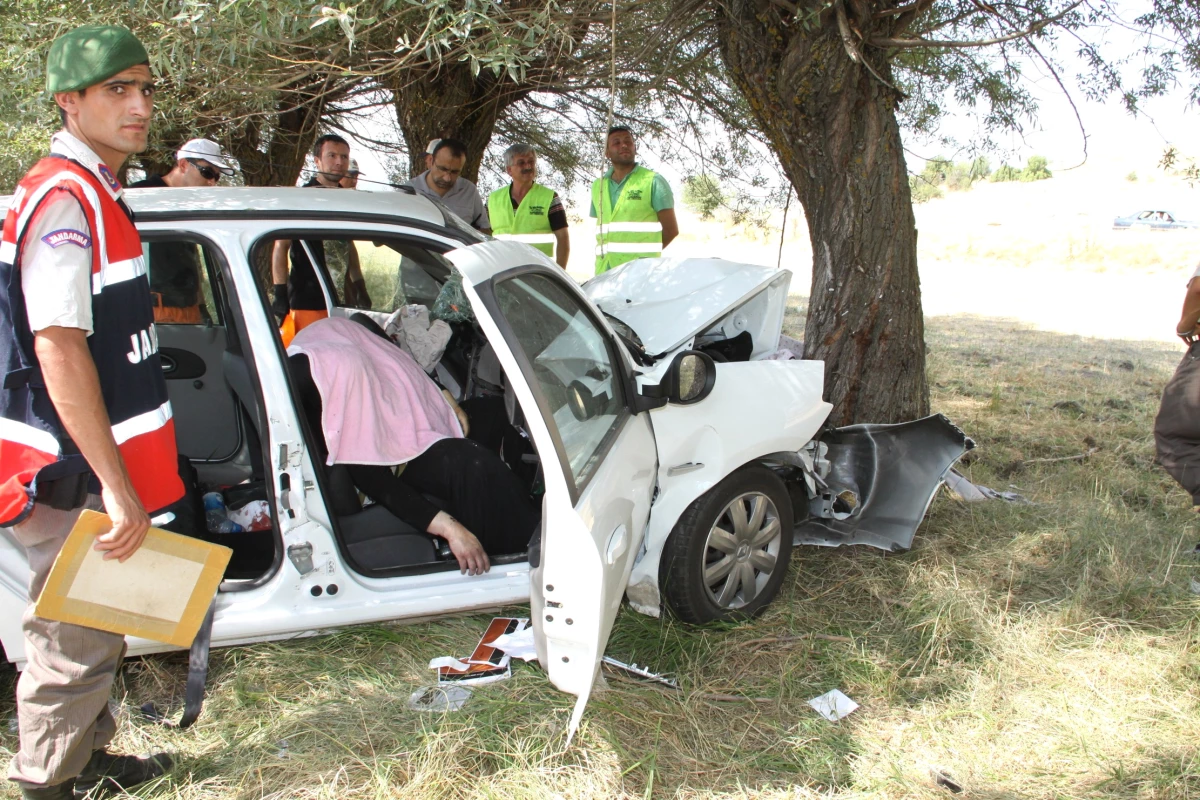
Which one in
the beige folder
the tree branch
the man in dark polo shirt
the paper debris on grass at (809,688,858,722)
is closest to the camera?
the beige folder

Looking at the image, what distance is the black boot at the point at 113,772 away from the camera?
8.03 feet

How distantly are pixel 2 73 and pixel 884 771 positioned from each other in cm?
621

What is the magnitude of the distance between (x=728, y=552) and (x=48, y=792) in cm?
226

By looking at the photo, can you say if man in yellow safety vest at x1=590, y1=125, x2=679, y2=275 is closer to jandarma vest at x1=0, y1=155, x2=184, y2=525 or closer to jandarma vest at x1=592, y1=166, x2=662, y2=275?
jandarma vest at x1=592, y1=166, x2=662, y2=275

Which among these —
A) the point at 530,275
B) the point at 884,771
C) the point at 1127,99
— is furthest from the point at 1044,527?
the point at 530,275

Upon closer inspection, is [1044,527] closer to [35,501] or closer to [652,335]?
[652,335]

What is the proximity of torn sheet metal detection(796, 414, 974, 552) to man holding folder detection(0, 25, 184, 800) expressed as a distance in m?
2.77

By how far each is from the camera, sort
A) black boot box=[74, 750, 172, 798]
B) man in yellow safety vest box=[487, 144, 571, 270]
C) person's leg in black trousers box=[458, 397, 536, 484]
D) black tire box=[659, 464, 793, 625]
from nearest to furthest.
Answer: black boot box=[74, 750, 172, 798] → black tire box=[659, 464, 793, 625] → person's leg in black trousers box=[458, 397, 536, 484] → man in yellow safety vest box=[487, 144, 571, 270]

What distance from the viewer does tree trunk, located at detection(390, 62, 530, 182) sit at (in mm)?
7715

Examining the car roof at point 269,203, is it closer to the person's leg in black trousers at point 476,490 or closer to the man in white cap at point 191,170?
the person's leg in black trousers at point 476,490

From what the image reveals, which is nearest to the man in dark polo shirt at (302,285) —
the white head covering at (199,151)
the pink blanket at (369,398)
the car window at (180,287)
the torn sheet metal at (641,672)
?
the car window at (180,287)

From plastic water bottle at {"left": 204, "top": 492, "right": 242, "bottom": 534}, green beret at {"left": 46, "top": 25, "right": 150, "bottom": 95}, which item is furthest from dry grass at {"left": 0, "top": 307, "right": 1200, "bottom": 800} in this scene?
green beret at {"left": 46, "top": 25, "right": 150, "bottom": 95}

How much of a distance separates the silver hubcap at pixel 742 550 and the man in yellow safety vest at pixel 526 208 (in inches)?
142

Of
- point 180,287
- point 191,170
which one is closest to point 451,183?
point 191,170
